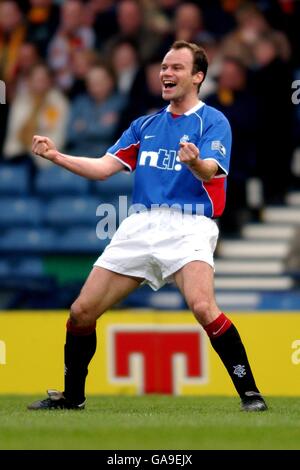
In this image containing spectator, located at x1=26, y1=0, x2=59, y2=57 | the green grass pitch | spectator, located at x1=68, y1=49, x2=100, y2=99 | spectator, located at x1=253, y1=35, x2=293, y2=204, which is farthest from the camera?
spectator, located at x1=26, y1=0, x2=59, y2=57

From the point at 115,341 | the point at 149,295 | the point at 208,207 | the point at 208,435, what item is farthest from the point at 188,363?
the point at 208,435

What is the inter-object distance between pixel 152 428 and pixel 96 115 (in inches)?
328

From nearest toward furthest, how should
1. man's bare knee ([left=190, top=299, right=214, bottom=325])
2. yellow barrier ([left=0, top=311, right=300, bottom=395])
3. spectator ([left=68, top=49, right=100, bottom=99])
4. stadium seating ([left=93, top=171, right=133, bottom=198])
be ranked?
man's bare knee ([left=190, top=299, right=214, bottom=325])
yellow barrier ([left=0, top=311, right=300, bottom=395])
stadium seating ([left=93, top=171, right=133, bottom=198])
spectator ([left=68, top=49, right=100, bottom=99])

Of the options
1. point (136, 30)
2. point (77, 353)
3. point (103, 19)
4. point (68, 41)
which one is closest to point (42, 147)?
point (77, 353)

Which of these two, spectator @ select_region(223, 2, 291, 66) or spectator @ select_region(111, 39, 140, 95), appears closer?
spectator @ select_region(223, 2, 291, 66)

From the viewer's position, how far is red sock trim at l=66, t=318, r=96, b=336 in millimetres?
8445

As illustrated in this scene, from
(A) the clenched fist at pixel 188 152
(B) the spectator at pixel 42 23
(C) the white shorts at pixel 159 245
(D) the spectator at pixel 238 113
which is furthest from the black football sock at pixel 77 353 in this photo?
(B) the spectator at pixel 42 23

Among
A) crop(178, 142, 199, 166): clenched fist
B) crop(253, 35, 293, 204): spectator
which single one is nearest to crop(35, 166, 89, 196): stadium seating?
crop(253, 35, 293, 204): spectator

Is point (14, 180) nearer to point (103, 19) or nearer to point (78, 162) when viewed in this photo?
point (103, 19)

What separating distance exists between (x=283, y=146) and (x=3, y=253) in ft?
11.1

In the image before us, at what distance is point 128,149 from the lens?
342 inches

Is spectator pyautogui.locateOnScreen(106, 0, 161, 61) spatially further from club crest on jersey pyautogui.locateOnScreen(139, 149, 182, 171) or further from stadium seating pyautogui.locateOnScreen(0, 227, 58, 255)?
club crest on jersey pyautogui.locateOnScreen(139, 149, 182, 171)

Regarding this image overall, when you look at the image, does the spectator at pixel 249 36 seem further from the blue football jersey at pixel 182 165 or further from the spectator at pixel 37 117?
the blue football jersey at pixel 182 165

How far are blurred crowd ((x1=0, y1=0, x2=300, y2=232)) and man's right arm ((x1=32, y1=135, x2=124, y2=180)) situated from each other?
5376mm
